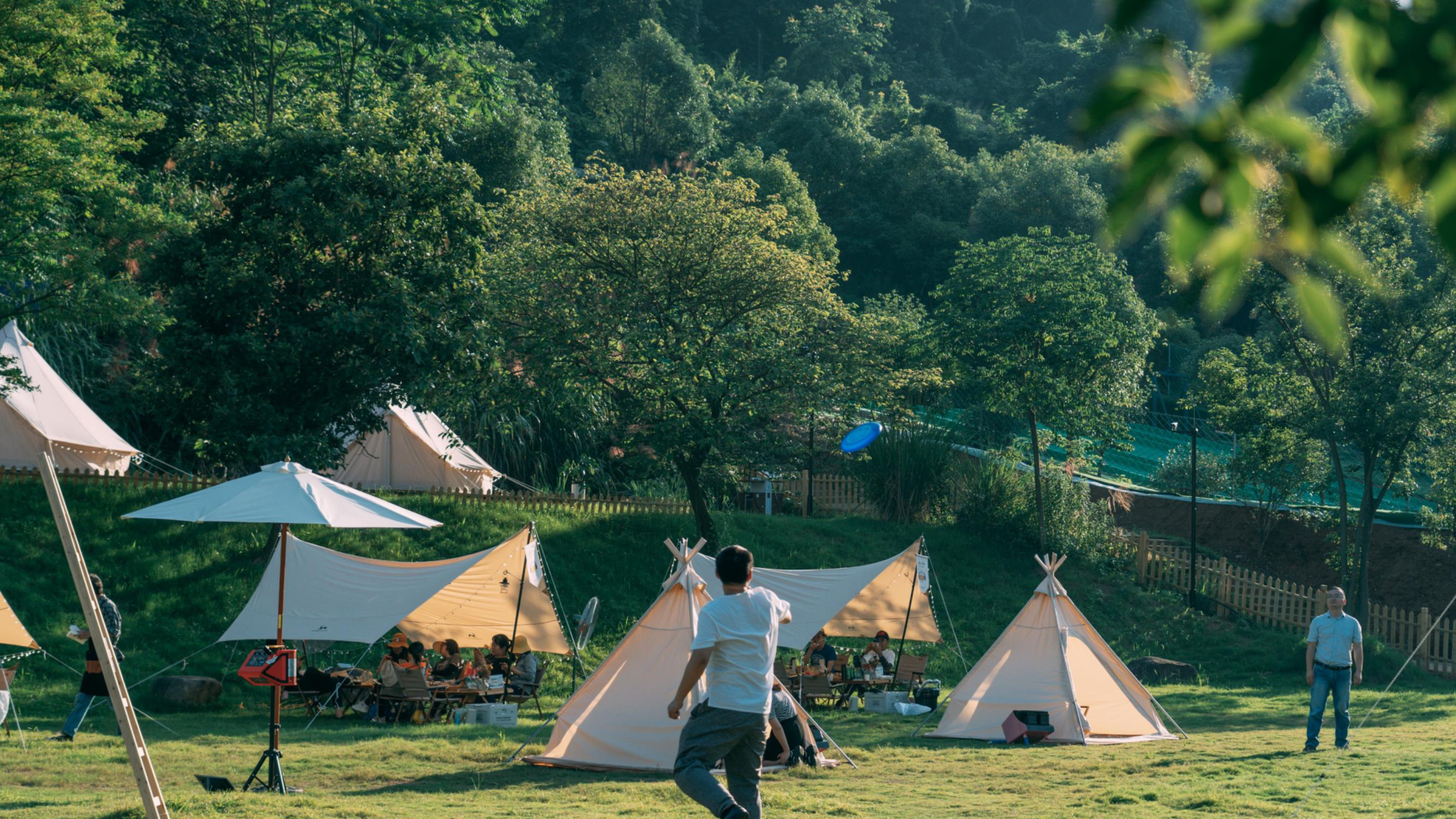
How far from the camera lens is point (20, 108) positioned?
16.0 metres

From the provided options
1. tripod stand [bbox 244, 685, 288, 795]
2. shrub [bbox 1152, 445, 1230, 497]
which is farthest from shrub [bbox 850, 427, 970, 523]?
tripod stand [bbox 244, 685, 288, 795]

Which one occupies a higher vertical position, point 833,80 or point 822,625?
point 833,80

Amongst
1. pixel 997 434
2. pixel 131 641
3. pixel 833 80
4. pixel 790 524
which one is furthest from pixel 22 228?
pixel 833 80

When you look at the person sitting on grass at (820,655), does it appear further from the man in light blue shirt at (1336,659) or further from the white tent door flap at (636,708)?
the man in light blue shirt at (1336,659)

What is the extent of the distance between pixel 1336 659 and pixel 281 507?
9.53 metres

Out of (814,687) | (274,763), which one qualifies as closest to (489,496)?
(814,687)

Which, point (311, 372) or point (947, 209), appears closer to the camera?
point (311, 372)

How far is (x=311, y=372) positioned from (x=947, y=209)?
120 feet

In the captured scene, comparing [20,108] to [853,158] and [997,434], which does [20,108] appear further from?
[853,158]

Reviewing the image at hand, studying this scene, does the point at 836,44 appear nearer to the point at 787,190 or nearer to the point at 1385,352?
the point at 787,190

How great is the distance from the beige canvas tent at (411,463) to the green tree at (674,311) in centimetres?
484

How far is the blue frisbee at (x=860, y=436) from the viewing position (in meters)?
24.7

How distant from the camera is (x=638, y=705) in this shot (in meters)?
11.5

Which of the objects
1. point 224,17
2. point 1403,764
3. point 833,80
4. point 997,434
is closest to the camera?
point 1403,764
